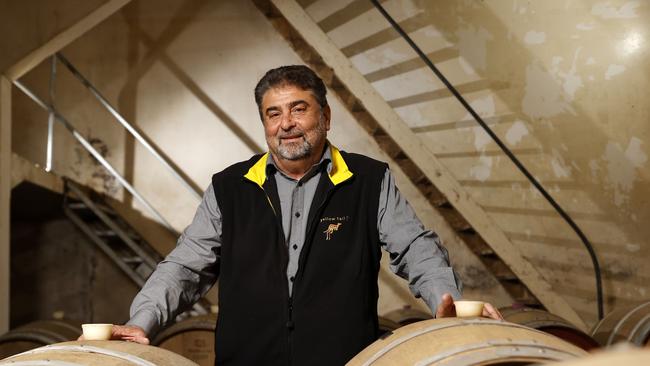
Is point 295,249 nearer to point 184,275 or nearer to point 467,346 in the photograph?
point 184,275

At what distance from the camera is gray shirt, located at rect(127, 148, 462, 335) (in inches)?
85.5

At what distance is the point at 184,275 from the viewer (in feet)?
7.85

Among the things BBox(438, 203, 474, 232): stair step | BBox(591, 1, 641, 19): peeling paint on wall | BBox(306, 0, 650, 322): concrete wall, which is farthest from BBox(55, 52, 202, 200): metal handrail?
BBox(591, 1, 641, 19): peeling paint on wall

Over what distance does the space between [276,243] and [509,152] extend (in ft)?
13.7

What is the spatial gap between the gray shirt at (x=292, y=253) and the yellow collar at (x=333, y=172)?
0.07ft

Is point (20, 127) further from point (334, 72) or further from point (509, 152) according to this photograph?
point (509, 152)

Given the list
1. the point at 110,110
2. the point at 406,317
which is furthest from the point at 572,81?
the point at 110,110

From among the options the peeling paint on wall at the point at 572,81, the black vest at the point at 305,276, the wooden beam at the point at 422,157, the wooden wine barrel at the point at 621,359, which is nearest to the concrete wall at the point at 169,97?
the wooden beam at the point at 422,157

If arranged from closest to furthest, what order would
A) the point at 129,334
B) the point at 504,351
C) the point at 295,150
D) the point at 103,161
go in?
the point at 504,351 < the point at 129,334 < the point at 295,150 < the point at 103,161

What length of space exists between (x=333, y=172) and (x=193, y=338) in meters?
2.12

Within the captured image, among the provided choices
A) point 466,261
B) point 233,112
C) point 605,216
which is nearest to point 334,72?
point 233,112

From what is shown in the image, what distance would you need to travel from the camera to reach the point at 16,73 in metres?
5.20

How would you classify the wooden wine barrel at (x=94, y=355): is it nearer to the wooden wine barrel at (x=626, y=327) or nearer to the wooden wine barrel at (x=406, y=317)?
the wooden wine barrel at (x=626, y=327)

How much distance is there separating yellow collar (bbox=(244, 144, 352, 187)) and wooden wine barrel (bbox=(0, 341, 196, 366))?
2.83 ft
